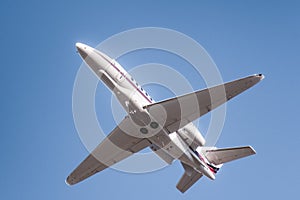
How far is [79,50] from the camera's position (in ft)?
146

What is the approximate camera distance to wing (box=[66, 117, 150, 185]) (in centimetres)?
4603

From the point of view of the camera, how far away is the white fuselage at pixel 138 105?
42.4 m

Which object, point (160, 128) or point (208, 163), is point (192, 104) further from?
point (208, 163)

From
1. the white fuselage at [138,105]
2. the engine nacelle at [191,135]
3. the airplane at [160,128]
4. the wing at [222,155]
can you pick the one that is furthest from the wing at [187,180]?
the engine nacelle at [191,135]

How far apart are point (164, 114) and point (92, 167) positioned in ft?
41.6

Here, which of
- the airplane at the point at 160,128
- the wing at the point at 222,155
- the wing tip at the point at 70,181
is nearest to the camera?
the airplane at the point at 160,128

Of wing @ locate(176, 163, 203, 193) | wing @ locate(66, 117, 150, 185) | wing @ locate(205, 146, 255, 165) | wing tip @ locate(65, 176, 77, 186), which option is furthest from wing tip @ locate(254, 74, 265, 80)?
wing tip @ locate(65, 176, 77, 186)

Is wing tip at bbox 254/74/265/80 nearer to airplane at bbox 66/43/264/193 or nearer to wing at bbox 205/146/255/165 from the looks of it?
airplane at bbox 66/43/264/193

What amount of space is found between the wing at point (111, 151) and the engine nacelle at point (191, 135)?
393 centimetres

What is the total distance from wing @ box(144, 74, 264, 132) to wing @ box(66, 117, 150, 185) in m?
3.77

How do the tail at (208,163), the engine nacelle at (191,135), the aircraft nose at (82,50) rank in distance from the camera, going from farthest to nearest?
1. the tail at (208,163)
2. the engine nacelle at (191,135)
3. the aircraft nose at (82,50)

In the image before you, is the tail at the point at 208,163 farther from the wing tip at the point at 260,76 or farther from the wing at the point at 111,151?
the wing tip at the point at 260,76

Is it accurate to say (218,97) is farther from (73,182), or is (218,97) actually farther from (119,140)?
(73,182)

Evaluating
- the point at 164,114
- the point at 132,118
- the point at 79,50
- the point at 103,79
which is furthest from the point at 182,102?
the point at 79,50
